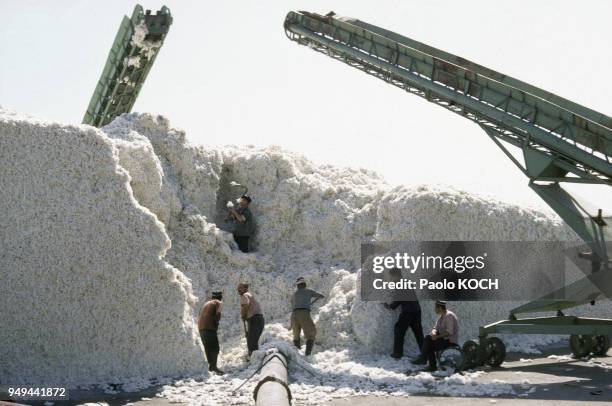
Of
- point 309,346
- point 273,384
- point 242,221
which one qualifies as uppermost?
point 242,221

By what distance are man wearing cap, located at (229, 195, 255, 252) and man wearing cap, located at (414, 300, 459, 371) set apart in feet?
17.0

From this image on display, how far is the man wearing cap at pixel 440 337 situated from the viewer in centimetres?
1284

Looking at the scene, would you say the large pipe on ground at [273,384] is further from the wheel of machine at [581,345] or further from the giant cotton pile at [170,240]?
the wheel of machine at [581,345]

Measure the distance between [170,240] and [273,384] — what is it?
516cm

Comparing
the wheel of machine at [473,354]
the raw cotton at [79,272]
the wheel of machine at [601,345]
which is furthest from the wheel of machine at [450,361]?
the raw cotton at [79,272]

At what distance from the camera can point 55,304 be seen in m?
11.8

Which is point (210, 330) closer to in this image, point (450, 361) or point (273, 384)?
point (273, 384)

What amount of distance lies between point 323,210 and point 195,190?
112 inches

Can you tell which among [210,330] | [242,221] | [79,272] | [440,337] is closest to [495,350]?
[440,337]

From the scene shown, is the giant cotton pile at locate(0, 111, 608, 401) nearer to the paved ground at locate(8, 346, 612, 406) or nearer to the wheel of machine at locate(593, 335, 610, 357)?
the paved ground at locate(8, 346, 612, 406)

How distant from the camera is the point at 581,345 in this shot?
14.3 metres

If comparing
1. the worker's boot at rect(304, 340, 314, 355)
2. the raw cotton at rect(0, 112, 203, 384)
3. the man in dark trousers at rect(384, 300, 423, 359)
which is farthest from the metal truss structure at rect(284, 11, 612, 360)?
the raw cotton at rect(0, 112, 203, 384)

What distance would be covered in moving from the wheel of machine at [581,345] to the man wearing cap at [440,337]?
8.81 feet

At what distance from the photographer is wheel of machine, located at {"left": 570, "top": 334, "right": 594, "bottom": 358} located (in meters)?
14.2
